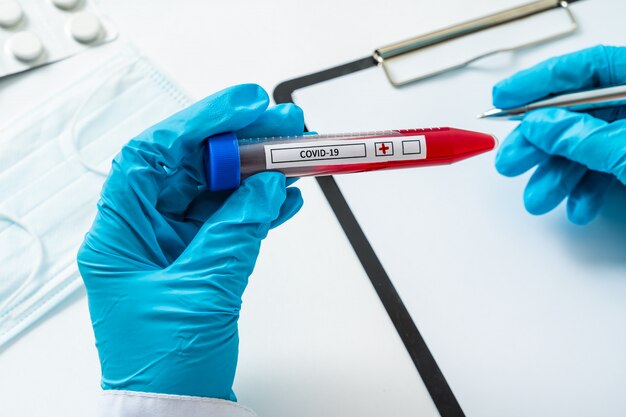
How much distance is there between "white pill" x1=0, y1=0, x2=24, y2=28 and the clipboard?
0.39m

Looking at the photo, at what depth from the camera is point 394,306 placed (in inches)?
28.1

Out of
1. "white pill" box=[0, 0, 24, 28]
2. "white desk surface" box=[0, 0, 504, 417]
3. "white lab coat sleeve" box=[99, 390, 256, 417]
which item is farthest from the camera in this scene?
"white pill" box=[0, 0, 24, 28]

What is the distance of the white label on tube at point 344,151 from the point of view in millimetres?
566

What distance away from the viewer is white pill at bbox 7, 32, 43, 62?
846 millimetres

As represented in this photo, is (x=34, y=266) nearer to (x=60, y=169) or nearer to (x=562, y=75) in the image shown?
(x=60, y=169)

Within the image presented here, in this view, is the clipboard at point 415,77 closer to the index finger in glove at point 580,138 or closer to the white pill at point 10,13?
the index finger in glove at point 580,138

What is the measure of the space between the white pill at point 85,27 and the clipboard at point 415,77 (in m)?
0.28

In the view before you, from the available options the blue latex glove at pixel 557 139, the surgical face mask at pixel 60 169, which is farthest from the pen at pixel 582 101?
the surgical face mask at pixel 60 169

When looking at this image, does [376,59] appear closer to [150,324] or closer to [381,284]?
[381,284]

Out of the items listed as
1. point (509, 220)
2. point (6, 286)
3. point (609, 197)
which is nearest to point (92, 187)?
point (6, 286)

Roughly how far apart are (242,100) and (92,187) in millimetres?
292

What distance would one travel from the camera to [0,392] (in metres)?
0.66

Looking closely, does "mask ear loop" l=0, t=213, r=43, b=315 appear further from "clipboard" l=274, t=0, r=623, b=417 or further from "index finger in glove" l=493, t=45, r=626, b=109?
"index finger in glove" l=493, t=45, r=626, b=109

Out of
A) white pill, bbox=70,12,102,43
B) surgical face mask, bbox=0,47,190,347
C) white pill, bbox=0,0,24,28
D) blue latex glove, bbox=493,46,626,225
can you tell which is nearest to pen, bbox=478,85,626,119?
blue latex glove, bbox=493,46,626,225
